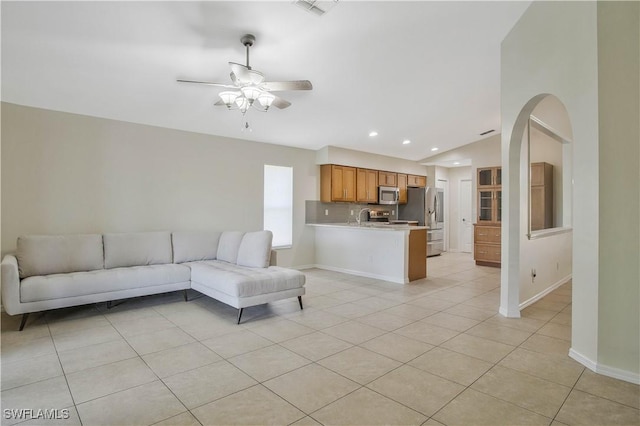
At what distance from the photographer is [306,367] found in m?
2.53

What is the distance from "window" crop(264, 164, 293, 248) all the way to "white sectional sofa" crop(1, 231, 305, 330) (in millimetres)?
1475

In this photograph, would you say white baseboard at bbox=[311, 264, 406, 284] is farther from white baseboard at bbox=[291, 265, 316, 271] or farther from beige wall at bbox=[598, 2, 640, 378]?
beige wall at bbox=[598, 2, 640, 378]

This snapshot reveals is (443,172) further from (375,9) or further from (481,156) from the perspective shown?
(375,9)

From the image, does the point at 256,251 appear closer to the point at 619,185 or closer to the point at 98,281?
the point at 98,281

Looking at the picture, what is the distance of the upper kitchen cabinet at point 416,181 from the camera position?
29.0ft

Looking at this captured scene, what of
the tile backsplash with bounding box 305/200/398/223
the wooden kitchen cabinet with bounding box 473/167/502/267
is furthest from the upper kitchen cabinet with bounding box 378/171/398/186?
the wooden kitchen cabinet with bounding box 473/167/502/267

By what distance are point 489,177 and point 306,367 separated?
21.8 feet

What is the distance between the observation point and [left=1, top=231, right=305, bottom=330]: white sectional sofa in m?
3.38

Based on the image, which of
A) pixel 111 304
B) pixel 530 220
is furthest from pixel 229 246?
pixel 530 220

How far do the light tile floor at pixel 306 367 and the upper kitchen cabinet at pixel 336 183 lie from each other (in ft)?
10.2

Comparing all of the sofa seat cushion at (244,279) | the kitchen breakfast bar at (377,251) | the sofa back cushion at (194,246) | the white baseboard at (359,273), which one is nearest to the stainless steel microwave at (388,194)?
the kitchen breakfast bar at (377,251)

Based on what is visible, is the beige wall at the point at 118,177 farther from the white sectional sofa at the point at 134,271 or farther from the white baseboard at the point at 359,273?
the white baseboard at the point at 359,273

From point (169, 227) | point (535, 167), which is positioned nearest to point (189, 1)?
point (169, 227)

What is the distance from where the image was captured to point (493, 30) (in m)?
3.49
